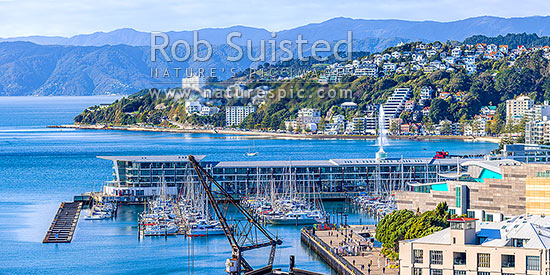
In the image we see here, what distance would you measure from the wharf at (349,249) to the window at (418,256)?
13.8ft

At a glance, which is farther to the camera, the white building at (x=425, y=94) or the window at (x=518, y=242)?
the white building at (x=425, y=94)

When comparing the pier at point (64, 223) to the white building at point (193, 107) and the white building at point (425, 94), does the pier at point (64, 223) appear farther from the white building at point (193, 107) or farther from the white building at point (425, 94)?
the white building at point (193, 107)

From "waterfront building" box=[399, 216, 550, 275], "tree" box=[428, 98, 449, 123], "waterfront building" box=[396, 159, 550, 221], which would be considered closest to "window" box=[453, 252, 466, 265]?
"waterfront building" box=[399, 216, 550, 275]

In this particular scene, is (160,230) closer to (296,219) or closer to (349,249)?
(296,219)

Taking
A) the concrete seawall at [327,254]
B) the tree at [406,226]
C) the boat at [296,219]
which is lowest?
the concrete seawall at [327,254]

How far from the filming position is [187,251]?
3594cm

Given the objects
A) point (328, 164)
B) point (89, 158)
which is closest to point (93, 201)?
point (328, 164)

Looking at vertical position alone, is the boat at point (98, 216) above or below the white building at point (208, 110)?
below

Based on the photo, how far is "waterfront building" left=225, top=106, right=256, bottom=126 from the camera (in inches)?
5694

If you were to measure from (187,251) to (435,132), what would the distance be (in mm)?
85903

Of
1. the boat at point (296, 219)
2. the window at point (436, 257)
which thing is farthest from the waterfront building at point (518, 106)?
the window at point (436, 257)

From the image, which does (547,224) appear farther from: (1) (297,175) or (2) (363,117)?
(2) (363,117)

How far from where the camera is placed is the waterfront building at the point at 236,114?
145m

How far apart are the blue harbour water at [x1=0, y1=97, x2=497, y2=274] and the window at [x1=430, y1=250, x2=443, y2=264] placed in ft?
30.9
